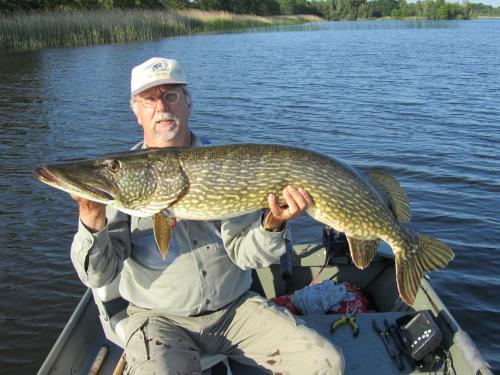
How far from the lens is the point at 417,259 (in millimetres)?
2482

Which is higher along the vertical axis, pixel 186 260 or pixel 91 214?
pixel 91 214

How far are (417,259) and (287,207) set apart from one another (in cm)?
73

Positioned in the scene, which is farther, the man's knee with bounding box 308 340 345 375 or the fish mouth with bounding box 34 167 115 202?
the man's knee with bounding box 308 340 345 375

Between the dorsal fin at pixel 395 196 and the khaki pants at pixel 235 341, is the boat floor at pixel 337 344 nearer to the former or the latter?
the khaki pants at pixel 235 341

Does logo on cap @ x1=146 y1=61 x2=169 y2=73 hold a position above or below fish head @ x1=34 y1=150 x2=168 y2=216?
above

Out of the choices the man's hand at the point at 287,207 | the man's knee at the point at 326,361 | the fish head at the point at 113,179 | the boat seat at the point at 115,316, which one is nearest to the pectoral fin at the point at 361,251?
the man's hand at the point at 287,207

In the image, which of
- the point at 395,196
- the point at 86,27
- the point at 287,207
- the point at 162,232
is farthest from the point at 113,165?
the point at 86,27

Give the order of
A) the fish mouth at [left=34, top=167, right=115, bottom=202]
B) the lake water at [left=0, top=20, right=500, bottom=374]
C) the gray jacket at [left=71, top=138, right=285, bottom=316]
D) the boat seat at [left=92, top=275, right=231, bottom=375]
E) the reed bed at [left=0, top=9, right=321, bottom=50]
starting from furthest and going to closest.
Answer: the reed bed at [left=0, top=9, right=321, bottom=50], the lake water at [left=0, top=20, right=500, bottom=374], the boat seat at [left=92, top=275, right=231, bottom=375], the gray jacket at [left=71, top=138, right=285, bottom=316], the fish mouth at [left=34, top=167, right=115, bottom=202]

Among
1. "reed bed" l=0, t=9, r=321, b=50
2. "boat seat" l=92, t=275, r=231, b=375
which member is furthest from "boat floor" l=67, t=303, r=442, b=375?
"reed bed" l=0, t=9, r=321, b=50

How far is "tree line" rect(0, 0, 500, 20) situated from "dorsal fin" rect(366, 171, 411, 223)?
2502cm

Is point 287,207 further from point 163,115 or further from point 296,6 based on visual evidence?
point 296,6

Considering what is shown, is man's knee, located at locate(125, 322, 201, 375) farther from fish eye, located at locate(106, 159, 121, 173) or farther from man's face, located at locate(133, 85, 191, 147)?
man's face, located at locate(133, 85, 191, 147)

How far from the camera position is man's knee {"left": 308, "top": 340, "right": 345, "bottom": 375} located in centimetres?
227

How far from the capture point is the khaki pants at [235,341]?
2225mm
